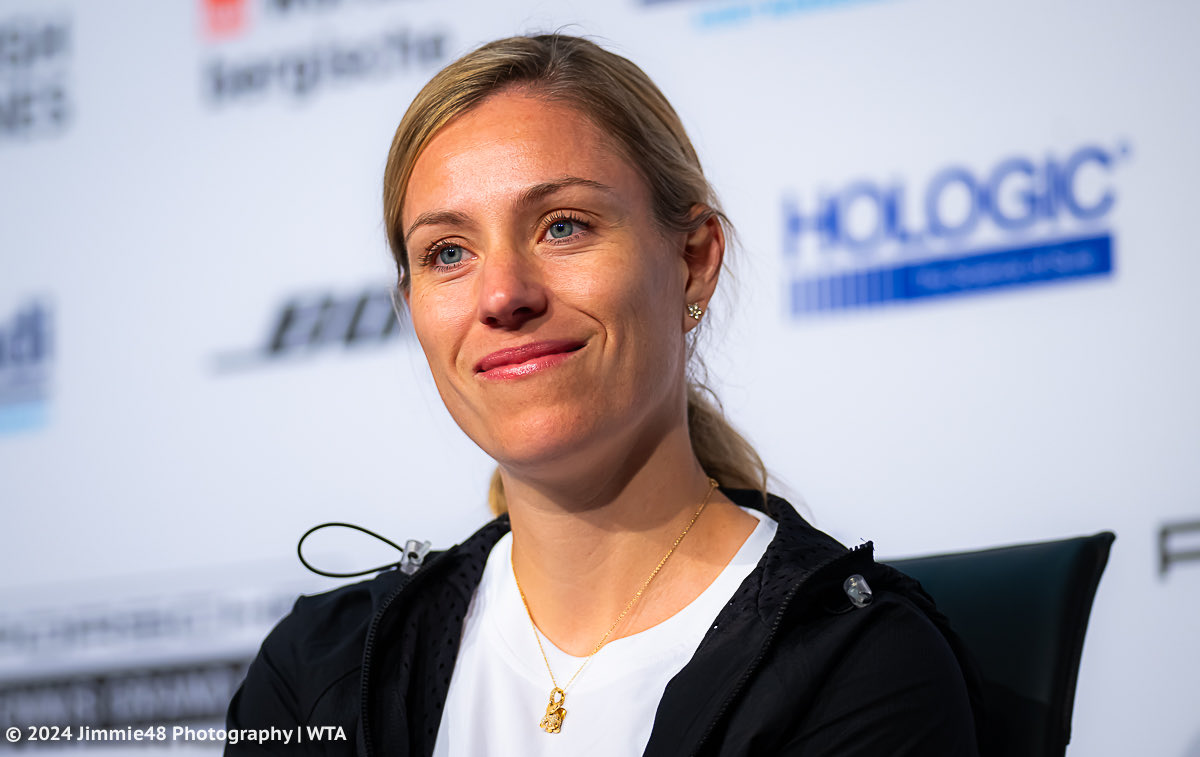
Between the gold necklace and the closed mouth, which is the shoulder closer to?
the gold necklace

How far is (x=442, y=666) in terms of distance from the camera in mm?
1330

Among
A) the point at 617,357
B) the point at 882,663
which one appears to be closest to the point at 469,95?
the point at 617,357

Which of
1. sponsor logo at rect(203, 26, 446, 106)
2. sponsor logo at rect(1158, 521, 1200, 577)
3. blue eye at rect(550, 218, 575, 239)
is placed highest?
sponsor logo at rect(203, 26, 446, 106)

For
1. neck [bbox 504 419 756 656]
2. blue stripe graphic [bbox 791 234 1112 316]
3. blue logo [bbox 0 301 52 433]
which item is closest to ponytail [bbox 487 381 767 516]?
neck [bbox 504 419 756 656]

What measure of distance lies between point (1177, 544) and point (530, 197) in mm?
1411

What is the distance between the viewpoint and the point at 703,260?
1.39 metres

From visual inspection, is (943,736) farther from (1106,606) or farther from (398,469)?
(398,469)

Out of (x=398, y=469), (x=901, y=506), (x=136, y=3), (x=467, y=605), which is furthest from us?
(x=136, y=3)

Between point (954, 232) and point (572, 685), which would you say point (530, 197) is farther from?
point (954, 232)

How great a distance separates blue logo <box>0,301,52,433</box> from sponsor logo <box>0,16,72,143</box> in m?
0.50

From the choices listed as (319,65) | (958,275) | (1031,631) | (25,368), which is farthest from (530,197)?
(25,368)

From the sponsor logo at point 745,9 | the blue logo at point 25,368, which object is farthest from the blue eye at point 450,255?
the blue logo at point 25,368

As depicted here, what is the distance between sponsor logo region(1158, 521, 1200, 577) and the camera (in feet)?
6.51

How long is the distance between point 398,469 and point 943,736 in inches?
68.1
